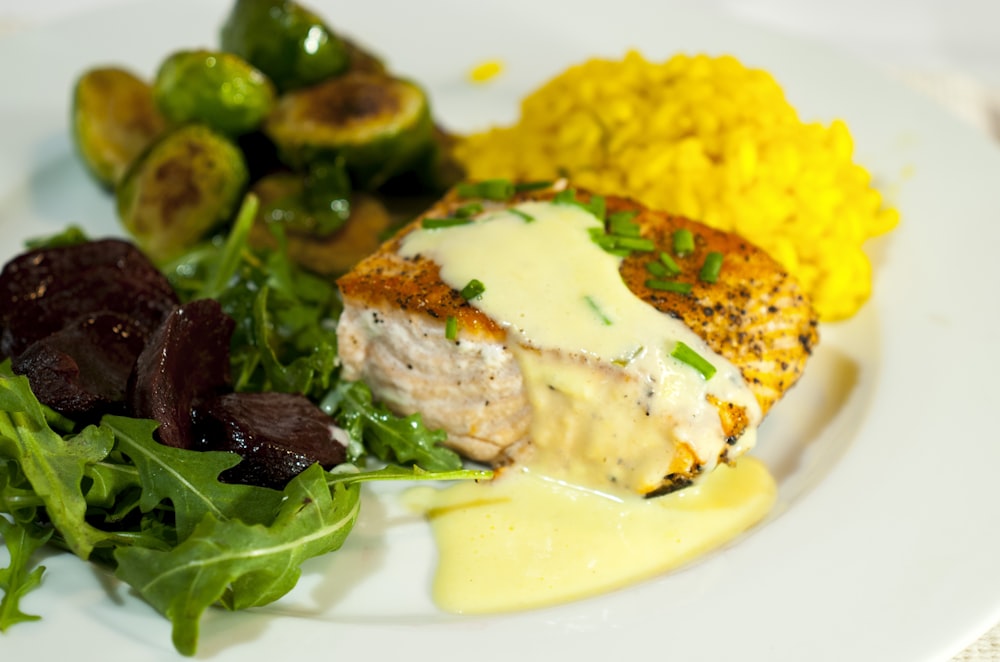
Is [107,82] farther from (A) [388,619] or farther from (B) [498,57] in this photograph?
(A) [388,619]

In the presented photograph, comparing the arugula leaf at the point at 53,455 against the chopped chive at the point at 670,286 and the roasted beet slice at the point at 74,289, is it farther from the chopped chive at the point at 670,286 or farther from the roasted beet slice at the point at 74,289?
the chopped chive at the point at 670,286

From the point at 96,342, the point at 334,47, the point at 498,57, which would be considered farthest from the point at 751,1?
the point at 96,342

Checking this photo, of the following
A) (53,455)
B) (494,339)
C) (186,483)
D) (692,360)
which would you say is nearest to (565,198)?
(494,339)

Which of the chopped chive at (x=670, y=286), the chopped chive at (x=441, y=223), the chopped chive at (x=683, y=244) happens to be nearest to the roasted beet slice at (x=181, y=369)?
the chopped chive at (x=441, y=223)

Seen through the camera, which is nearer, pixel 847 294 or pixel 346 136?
pixel 847 294

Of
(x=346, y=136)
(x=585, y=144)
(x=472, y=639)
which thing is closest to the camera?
(x=472, y=639)

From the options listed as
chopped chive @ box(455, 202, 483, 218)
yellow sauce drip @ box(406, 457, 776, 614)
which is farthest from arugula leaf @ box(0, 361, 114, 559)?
chopped chive @ box(455, 202, 483, 218)
